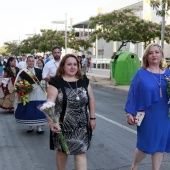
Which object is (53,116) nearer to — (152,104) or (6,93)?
(152,104)

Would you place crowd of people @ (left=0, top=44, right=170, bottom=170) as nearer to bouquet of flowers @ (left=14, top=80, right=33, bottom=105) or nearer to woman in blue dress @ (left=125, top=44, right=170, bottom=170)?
woman in blue dress @ (left=125, top=44, right=170, bottom=170)

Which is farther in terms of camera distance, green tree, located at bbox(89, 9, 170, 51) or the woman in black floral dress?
green tree, located at bbox(89, 9, 170, 51)

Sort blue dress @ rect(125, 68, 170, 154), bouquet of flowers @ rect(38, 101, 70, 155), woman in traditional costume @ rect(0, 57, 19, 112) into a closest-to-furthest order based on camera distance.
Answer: bouquet of flowers @ rect(38, 101, 70, 155) < blue dress @ rect(125, 68, 170, 154) < woman in traditional costume @ rect(0, 57, 19, 112)

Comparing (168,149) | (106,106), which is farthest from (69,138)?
(106,106)

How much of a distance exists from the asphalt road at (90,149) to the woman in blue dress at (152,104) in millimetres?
979

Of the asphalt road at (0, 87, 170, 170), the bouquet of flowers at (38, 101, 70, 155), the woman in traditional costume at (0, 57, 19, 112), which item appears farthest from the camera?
the woman in traditional costume at (0, 57, 19, 112)

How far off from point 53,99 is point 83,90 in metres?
0.35

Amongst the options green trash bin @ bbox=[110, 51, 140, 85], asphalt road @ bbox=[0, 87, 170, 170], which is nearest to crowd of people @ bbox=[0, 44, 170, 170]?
asphalt road @ bbox=[0, 87, 170, 170]

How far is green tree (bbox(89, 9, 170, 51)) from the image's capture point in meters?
22.4

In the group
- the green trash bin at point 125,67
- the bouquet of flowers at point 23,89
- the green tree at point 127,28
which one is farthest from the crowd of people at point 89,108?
the green tree at point 127,28

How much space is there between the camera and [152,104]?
13.8 feet

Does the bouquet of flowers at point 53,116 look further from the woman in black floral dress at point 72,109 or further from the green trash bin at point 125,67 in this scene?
the green trash bin at point 125,67

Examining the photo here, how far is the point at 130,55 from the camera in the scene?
1923 cm

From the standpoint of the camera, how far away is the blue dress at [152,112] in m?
4.22
